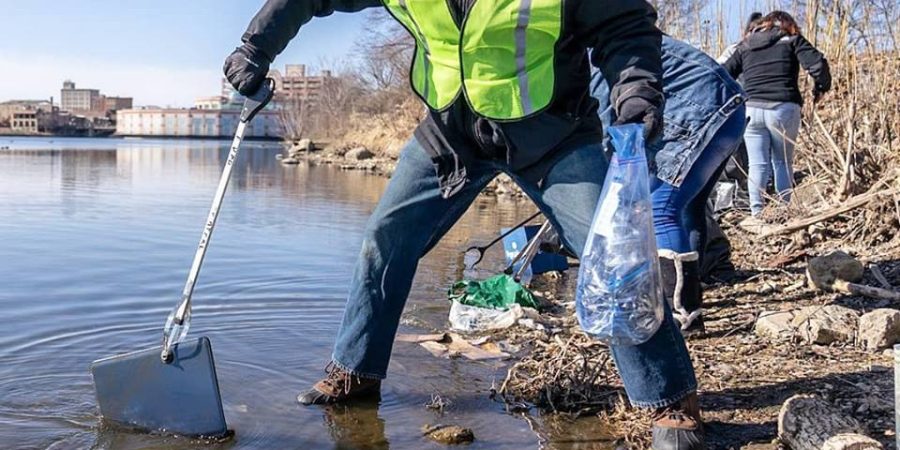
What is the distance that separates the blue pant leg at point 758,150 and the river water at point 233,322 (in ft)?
7.23

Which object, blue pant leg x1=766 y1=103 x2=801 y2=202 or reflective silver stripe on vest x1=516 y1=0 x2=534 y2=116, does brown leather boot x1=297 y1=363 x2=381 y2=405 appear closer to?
reflective silver stripe on vest x1=516 y1=0 x2=534 y2=116

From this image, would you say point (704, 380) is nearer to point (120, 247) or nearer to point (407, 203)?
point (407, 203)

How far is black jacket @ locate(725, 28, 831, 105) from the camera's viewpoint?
702 centimetres

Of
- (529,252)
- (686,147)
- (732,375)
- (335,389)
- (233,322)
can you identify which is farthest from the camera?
(529,252)

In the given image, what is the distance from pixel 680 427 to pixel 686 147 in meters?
1.69

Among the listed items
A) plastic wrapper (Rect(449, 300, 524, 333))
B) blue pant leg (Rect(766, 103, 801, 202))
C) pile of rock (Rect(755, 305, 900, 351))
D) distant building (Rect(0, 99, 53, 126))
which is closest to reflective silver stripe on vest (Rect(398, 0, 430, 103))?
plastic wrapper (Rect(449, 300, 524, 333))

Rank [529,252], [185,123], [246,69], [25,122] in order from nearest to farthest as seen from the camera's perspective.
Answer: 1. [246,69]
2. [529,252]
3. [185,123]
4. [25,122]

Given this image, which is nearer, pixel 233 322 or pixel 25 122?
pixel 233 322

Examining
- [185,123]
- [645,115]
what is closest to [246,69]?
[645,115]

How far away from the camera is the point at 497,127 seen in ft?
10.2

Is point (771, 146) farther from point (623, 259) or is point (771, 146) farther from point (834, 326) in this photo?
point (623, 259)

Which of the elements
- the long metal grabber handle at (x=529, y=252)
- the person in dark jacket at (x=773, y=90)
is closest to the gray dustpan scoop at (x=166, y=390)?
the long metal grabber handle at (x=529, y=252)

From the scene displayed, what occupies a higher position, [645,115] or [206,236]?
[645,115]

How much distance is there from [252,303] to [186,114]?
139938mm
